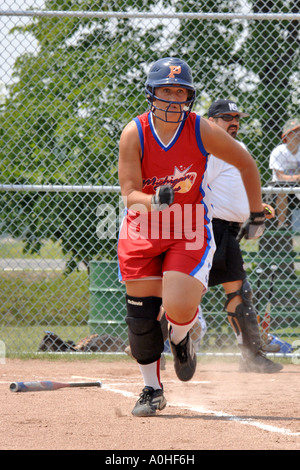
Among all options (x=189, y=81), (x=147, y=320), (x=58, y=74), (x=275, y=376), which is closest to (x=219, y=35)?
(x=58, y=74)

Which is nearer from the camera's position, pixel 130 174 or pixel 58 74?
pixel 130 174

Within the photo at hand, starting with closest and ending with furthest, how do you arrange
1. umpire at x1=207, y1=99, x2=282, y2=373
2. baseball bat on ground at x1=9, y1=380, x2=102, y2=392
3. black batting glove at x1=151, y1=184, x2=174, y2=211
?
black batting glove at x1=151, y1=184, x2=174, y2=211 < baseball bat on ground at x1=9, y1=380, x2=102, y2=392 < umpire at x1=207, y1=99, x2=282, y2=373

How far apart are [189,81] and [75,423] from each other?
1984mm

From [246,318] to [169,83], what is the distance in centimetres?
250

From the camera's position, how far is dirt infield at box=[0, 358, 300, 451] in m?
3.28

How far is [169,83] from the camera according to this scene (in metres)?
4.07

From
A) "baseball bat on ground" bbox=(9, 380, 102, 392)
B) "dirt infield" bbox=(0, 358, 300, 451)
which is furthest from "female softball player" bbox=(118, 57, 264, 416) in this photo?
"baseball bat on ground" bbox=(9, 380, 102, 392)

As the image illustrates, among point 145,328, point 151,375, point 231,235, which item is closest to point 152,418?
point 151,375

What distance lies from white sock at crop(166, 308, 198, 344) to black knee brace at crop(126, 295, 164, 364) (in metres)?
0.08

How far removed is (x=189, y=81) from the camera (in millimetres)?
4145

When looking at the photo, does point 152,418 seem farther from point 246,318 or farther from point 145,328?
point 246,318

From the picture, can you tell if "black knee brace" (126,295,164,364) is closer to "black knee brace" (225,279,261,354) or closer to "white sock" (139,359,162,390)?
"white sock" (139,359,162,390)

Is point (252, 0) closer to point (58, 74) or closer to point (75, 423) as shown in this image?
point (58, 74)
